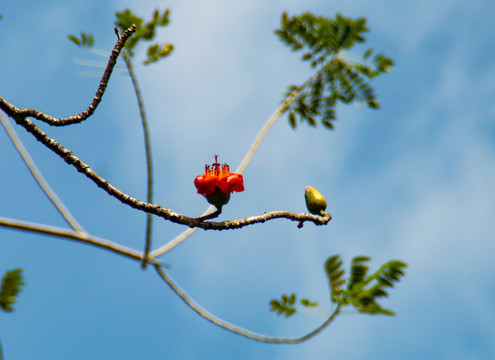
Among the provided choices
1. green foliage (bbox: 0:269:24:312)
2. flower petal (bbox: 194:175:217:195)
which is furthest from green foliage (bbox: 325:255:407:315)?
green foliage (bbox: 0:269:24:312)

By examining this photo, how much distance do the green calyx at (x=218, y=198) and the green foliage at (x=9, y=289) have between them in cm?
171

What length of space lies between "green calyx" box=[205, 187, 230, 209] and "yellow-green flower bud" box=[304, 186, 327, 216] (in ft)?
1.76

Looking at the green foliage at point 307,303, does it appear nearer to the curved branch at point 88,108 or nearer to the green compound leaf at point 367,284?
the green compound leaf at point 367,284

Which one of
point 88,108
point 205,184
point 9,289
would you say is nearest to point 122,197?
point 88,108

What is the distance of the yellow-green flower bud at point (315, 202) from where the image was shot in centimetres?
283

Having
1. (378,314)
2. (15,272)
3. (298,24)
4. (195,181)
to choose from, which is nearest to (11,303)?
(15,272)

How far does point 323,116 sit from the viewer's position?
4.73 metres

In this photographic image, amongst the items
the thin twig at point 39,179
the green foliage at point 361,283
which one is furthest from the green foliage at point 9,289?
the green foliage at point 361,283

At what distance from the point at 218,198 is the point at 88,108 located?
76 centimetres

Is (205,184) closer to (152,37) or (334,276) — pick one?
(334,276)

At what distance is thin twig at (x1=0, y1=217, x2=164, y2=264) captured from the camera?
2.73 m

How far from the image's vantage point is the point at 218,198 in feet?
8.23

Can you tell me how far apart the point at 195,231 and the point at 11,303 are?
132cm

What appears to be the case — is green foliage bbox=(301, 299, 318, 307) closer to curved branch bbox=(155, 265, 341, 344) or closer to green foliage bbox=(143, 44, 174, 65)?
curved branch bbox=(155, 265, 341, 344)
